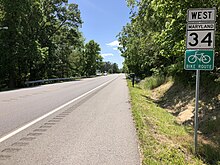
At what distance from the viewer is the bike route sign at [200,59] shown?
515 centimetres

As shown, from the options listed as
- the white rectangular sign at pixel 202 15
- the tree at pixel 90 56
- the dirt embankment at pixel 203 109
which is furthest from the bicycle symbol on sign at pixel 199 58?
the tree at pixel 90 56

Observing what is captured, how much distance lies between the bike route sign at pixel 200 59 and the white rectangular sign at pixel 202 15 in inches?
25.9

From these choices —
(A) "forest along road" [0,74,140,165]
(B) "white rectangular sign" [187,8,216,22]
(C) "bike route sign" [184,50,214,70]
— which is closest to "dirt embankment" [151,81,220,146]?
(A) "forest along road" [0,74,140,165]

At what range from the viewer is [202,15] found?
5.16 metres

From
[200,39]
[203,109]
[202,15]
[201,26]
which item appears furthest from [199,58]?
[203,109]

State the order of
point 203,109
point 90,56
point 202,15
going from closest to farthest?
point 202,15 < point 203,109 < point 90,56

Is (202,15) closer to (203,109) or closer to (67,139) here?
(67,139)

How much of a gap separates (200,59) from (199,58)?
0.10 feet

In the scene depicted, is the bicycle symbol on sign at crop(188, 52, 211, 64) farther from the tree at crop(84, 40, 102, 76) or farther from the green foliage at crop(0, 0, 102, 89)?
the tree at crop(84, 40, 102, 76)

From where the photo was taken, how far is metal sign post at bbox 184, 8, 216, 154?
16.8ft

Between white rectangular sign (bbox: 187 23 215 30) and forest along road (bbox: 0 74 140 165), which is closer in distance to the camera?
forest along road (bbox: 0 74 140 165)

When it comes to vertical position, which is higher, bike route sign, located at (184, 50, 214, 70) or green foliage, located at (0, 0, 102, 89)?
green foliage, located at (0, 0, 102, 89)

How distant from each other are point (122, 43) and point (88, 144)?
42.3m

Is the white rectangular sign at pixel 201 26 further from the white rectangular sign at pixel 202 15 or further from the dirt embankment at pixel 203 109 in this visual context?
the dirt embankment at pixel 203 109
